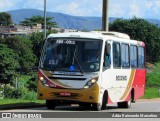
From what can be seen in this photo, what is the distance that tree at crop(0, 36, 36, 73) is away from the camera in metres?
100

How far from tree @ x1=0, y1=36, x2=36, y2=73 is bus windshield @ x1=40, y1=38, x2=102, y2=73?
→ 75.8 meters

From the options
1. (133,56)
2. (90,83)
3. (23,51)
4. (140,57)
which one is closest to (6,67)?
(23,51)

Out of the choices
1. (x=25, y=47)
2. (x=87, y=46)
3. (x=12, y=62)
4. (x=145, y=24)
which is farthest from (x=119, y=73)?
(x=145, y=24)

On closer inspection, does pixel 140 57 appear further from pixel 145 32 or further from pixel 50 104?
pixel 145 32

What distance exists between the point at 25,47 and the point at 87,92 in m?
84.7

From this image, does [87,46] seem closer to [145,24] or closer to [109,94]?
[109,94]

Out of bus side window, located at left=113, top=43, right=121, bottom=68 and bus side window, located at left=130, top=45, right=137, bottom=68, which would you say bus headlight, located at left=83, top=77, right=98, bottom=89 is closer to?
bus side window, located at left=113, top=43, right=121, bottom=68

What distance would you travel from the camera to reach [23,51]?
103 meters

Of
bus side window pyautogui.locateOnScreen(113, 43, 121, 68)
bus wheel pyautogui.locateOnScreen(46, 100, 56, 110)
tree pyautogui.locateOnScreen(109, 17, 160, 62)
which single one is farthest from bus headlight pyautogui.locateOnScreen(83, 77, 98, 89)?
tree pyautogui.locateOnScreen(109, 17, 160, 62)

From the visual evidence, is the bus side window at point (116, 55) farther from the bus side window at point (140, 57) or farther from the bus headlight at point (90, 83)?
the bus side window at point (140, 57)

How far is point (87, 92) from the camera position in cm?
2073

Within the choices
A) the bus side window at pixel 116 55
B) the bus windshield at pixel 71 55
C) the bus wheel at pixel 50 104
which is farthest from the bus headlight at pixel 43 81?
the bus side window at pixel 116 55

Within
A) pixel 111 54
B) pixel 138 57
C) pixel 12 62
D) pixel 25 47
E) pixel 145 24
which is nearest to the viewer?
pixel 111 54

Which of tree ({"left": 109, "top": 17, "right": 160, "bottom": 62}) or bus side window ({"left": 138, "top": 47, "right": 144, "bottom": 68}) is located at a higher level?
bus side window ({"left": 138, "top": 47, "right": 144, "bottom": 68})
